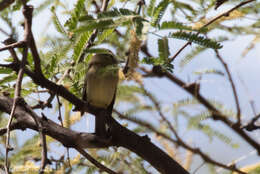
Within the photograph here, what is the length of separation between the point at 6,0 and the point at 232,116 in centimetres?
233

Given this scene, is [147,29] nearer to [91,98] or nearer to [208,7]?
[208,7]

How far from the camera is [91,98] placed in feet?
12.5

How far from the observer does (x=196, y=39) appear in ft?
5.96

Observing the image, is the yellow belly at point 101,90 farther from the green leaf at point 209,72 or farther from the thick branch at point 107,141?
the thick branch at point 107,141

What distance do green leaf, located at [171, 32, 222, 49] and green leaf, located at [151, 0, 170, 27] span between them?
0.10 m

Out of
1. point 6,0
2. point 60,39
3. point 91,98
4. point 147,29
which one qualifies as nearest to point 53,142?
point 91,98

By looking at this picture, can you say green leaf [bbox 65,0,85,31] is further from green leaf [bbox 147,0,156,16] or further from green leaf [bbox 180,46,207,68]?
green leaf [bbox 180,46,207,68]

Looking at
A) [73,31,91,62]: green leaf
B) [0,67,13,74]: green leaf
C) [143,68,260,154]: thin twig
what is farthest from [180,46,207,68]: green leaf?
[0,67,13,74]: green leaf

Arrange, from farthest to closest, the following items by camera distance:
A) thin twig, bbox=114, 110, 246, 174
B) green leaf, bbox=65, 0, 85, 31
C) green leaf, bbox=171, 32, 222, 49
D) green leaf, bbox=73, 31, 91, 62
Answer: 1. thin twig, bbox=114, 110, 246, 174
2. green leaf, bbox=73, 31, 91, 62
3. green leaf, bbox=65, 0, 85, 31
4. green leaf, bbox=171, 32, 222, 49

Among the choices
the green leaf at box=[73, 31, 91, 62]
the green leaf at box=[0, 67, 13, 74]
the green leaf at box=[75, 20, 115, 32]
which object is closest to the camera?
the green leaf at box=[75, 20, 115, 32]

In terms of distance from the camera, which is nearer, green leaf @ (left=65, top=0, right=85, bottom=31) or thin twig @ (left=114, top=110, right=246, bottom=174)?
green leaf @ (left=65, top=0, right=85, bottom=31)

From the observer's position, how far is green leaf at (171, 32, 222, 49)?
181cm

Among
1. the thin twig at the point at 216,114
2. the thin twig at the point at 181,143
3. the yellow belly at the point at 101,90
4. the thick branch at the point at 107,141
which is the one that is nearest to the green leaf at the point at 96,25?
the thick branch at the point at 107,141

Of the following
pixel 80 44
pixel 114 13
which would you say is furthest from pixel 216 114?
pixel 114 13
